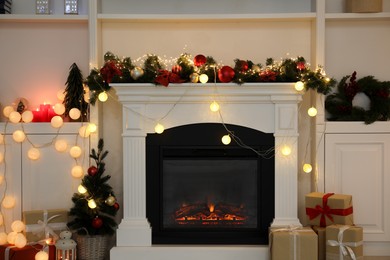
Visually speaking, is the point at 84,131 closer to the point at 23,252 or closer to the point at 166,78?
the point at 166,78

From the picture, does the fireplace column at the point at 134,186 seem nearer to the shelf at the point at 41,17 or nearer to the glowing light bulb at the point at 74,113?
the glowing light bulb at the point at 74,113

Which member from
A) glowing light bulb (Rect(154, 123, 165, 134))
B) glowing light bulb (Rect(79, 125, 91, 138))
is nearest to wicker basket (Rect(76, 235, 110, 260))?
glowing light bulb (Rect(79, 125, 91, 138))

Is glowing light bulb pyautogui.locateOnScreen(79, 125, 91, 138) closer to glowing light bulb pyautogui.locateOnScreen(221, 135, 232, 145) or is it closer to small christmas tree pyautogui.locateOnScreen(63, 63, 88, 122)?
small christmas tree pyautogui.locateOnScreen(63, 63, 88, 122)

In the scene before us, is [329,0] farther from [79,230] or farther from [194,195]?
[79,230]

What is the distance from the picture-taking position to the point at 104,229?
4.30 m

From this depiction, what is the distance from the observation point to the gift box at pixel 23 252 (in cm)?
407

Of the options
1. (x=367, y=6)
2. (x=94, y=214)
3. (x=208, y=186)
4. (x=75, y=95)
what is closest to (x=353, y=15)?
(x=367, y=6)

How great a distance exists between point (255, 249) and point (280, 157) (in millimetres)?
672

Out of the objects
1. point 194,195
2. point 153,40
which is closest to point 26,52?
point 153,40

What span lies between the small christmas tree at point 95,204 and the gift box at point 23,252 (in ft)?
0.79

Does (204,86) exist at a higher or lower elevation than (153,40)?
lower

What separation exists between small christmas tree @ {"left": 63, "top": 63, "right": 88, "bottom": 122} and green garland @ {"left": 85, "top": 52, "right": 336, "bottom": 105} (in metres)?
0.27

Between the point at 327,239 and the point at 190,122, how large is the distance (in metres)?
1.24

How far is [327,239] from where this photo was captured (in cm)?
397
